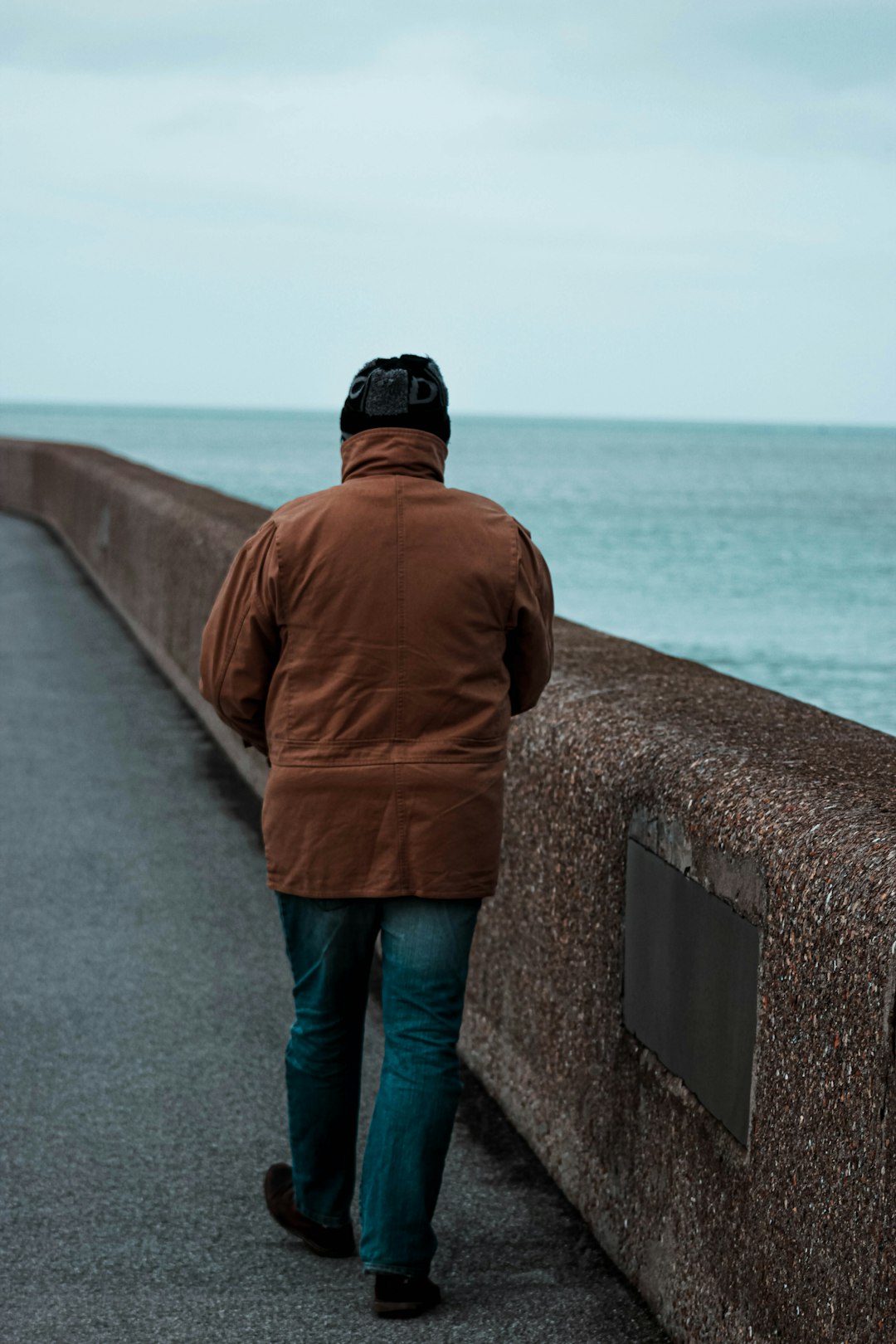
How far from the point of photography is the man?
9.78 ft

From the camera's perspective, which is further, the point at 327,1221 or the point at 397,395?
the point at 327,1221

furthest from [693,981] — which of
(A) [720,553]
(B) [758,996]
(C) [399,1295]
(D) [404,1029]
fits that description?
(A) [720,553]

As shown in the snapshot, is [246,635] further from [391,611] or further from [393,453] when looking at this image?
[393,453]

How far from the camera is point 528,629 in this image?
3.12m

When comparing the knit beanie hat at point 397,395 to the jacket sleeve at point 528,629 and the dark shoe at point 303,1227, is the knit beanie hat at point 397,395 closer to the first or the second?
the jacket sleeve at point 528,629

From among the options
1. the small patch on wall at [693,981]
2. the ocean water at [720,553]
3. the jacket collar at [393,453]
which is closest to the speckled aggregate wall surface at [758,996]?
the small patch on wall at [693,981]

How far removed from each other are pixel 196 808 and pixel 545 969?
381cm

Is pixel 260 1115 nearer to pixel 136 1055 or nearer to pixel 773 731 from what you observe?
pixel 136 1055

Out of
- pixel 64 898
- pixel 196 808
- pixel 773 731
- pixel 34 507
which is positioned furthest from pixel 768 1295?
pixel 34 507

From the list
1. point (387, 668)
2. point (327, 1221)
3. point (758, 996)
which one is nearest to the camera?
point (758, 996)

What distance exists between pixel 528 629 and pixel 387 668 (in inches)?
12.2

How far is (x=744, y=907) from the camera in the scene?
2.76m

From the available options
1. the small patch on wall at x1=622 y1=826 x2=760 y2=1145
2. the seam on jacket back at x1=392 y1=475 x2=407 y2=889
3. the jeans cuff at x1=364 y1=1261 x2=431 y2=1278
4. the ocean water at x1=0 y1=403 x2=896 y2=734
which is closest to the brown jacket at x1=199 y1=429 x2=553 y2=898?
the seam on jacket back at x1=392 y1=475 x2=407 y2=889

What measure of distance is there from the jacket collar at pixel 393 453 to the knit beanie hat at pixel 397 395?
0.05 ft
